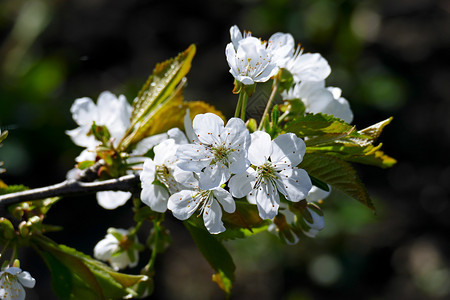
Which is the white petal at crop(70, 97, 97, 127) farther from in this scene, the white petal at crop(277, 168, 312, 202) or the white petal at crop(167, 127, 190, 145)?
the white petal at crop(277, 168, 312, 202)

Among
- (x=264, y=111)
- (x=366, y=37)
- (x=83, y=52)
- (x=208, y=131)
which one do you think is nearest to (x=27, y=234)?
(x=208, y=131)

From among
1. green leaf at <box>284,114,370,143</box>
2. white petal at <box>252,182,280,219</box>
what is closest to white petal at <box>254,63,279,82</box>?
green leaf at <box>284,114,370,143</box>

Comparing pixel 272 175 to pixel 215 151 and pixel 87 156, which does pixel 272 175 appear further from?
pixel 87 156

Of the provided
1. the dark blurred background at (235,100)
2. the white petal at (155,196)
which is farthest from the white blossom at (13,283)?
the dark blurred background at (235,100)

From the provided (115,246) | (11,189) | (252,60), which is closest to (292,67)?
Result: (252,60)

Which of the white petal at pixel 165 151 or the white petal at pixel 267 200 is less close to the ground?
the white petal at pixel 165 151

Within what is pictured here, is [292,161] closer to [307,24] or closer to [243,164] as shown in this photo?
[243,164]

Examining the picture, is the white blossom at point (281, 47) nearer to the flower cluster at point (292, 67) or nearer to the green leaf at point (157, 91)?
the flower cluster at point (292, 67)
